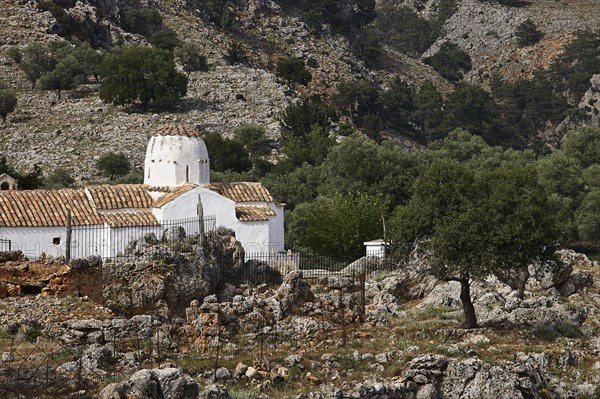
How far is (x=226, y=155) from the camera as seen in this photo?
9375 cm

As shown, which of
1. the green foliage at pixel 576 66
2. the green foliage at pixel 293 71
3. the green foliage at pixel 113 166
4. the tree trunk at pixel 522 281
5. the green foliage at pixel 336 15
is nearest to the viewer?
the tree trunk at pixel 522 281

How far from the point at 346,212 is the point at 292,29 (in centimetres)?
8058

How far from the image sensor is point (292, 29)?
5664 inches

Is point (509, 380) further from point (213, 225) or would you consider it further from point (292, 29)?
point (292, 29)

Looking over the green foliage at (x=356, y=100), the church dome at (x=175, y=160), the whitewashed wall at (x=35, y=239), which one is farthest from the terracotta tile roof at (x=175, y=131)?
the green foliage at (x=356, y=100)

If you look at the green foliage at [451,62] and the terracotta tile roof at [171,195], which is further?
the green foliage at [451,62]

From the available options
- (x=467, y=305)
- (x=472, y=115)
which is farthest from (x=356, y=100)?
(x=467, y=305)

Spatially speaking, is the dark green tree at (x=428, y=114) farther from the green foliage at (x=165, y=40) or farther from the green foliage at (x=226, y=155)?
the green foliage at (x=226, y=155)

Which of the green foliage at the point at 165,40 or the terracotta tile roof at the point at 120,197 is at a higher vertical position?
the green foliage at the point at 165,40

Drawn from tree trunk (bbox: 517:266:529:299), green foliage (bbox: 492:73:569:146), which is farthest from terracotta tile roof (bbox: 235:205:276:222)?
green foliage (bbox: 492:73:569:146)

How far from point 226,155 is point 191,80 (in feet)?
69.5

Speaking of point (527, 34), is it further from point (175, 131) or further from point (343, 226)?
point (175, 131)

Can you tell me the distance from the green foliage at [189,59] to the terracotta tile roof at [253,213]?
5780 cm

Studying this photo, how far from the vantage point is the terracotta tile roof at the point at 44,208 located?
2110 inches
